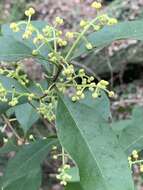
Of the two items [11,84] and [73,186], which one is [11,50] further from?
[73,186]

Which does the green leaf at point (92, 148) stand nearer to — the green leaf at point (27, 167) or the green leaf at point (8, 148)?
the green leaf at point (27, 167)

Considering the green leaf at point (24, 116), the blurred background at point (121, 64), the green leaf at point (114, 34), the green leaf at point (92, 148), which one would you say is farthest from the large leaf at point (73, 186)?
the blurred background at point (121, 64)

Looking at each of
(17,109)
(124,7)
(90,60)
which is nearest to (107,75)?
(90,60)

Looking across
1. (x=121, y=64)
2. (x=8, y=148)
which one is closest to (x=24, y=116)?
(x=8, y=148)

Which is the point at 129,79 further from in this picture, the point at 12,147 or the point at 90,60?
the point at 12,147

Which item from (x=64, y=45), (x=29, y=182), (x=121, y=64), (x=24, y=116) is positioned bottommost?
(x=29, y=182)

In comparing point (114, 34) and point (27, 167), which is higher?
point (114, 34)

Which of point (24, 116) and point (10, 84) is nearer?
point (10, 84)
